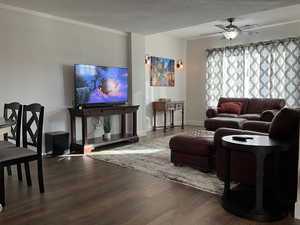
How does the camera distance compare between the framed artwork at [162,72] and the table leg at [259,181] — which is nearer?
the table leg at [259,181]

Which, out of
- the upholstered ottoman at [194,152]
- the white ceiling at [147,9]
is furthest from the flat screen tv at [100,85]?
the upholstered ottoman at [194,152]

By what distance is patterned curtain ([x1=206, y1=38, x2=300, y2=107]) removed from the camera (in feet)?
18.8

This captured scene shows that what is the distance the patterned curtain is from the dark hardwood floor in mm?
4308

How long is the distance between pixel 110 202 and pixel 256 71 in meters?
5.23

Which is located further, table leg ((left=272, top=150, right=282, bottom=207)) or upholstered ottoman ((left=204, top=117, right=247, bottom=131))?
upholstered ottoman ((left=204, top=117, right=247, bottom=131))

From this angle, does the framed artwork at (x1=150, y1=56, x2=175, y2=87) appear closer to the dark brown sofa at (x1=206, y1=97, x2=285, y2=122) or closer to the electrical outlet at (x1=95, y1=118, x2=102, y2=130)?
the dark brown sofa at (x1=206, y1=97, x2=285, y2=122)

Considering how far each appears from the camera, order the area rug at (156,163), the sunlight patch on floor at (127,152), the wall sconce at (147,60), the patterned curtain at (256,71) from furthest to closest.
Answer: the wall sconce at (147,60) < the patterned curtain at (256,71) < the sunlight patch on floor at (127,152) < the area rug at (156,163)

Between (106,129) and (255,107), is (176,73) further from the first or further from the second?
(106,129)

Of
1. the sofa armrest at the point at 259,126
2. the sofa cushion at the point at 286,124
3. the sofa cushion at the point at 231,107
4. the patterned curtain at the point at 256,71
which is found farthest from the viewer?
the sofa cushion at the point at 231,107

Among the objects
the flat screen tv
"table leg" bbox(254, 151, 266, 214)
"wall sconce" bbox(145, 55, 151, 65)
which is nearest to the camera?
"table leg" bbox(254, 151, 266, 214)

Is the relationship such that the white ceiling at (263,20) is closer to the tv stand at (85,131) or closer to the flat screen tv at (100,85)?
the flat screen tv at (100,85)

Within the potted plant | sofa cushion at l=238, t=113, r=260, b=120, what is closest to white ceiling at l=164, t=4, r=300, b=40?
sofa cushion at l=238, t=113, r=260, b=120

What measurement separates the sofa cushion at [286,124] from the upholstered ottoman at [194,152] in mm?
961

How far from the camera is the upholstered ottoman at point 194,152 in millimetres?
3154
